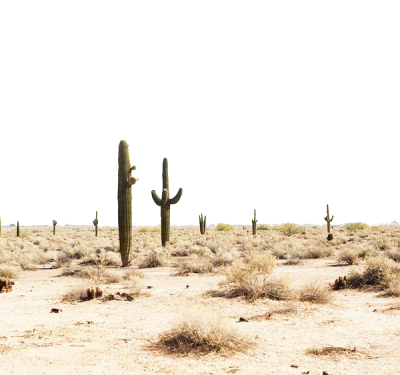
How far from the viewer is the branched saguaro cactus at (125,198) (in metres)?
18.9

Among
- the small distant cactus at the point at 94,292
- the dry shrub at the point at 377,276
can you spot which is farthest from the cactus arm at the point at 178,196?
the small distant cactus at the point at 94,292

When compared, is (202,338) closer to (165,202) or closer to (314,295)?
(314,295)

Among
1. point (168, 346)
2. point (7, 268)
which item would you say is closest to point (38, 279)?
point (7, 268)

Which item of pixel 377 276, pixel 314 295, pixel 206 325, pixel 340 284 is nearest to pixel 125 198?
pixel 340 284

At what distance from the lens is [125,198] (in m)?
19.3

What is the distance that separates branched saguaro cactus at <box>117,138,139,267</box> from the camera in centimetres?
1892

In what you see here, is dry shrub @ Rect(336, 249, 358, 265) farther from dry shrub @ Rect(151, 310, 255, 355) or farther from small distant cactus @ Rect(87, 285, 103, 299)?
dry shrub @ Rect(151, 310, 255, 355)

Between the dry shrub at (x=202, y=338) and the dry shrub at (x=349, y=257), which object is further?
the dry shrub at (x=349, y=257)

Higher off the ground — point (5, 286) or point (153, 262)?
point (5, 286)

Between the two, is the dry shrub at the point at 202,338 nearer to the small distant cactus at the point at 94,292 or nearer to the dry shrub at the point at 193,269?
the small distant cactus at the point at 94,292

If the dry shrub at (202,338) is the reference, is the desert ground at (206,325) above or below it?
below

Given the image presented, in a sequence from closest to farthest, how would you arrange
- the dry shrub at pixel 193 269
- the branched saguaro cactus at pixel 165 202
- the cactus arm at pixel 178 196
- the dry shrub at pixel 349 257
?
the dry shrub at pixel 193 269
the dry shrub at pixel 349 257
the cactus arm at pixel 178 196
the branched saguaro cactus at pixel 165 202

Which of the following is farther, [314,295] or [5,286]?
[5,286]

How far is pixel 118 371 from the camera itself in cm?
567
